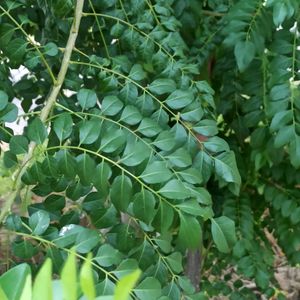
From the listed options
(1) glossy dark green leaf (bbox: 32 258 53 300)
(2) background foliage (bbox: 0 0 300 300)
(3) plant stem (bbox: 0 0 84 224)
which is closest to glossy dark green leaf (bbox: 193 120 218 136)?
(2) background foliage (bbox: 0 0 300 300)

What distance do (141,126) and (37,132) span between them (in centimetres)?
15

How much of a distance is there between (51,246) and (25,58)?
11.9 inches

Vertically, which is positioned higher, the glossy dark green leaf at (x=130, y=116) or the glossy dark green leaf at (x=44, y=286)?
the glossy dark green leaf at (x=44, y=286)

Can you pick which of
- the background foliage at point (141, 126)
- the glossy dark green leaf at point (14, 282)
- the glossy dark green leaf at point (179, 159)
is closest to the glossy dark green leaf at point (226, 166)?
the background foliage at point (141, 126)

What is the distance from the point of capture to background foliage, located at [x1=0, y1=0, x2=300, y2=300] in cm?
81

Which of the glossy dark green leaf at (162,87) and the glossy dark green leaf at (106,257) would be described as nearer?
the glossy dark green leaf at (106,257)

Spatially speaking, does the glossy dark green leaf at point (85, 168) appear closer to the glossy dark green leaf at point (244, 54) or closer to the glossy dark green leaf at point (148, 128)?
the glossy dark green leaf at point (148, 128)

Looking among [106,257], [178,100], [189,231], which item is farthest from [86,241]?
[178,100]

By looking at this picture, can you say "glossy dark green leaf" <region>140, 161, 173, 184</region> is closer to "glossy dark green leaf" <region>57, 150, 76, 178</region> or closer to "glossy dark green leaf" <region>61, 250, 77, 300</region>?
"glossy dark green leaf" <region>57, 150, 76, 178</region>

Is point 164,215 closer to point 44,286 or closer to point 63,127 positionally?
point 63,127

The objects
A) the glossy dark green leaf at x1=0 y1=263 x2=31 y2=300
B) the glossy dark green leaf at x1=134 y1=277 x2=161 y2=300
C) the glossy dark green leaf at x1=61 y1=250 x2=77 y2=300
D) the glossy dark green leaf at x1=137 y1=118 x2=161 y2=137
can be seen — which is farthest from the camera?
the glossy dark green leaf at x1=137 y1=118 x2=161 y2=137

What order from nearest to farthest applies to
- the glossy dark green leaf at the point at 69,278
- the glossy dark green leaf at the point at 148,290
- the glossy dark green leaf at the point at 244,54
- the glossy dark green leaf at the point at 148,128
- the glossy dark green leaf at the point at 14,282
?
the glossy dark green leaf at the point at 69,278 < the glossy dark green leaf at the point at 14,282 < the glossy dark green leaf at the point at 148,290 < the glossy dark green leaf at the point at 148,128 < the glossy dark green leaf at the point at 244,54

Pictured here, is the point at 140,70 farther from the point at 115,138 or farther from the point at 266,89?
the point at 266,89

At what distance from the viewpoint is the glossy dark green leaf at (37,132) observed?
0.80m
